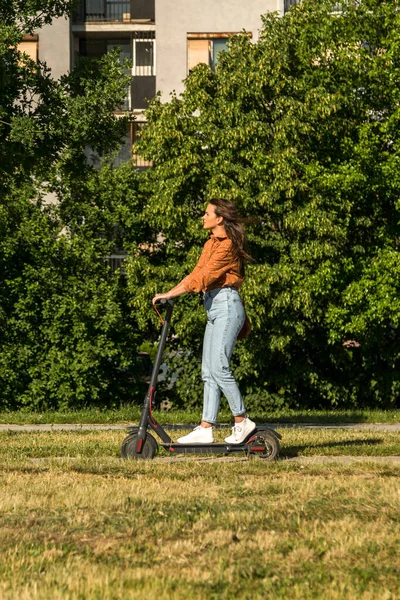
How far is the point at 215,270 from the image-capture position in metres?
8.25

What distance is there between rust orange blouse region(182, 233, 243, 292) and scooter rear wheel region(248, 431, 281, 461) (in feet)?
3.82

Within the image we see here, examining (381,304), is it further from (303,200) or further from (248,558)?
(248,558)

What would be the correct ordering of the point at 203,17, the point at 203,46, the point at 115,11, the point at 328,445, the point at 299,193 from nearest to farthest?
the point at 328,445, the point at 299,193, the point at 203,17, the point at 203,46, the point at 115,11

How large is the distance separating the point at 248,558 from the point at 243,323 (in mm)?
3826

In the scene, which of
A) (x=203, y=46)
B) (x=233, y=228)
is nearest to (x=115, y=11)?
(x=203, y=46)

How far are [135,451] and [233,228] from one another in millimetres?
1870

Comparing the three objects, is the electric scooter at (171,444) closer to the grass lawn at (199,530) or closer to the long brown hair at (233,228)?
the grass lawn at (199,530)

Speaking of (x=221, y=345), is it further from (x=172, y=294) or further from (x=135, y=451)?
(x=135, y=451)

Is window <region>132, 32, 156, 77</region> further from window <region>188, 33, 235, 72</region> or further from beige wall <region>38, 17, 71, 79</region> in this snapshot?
beige wall <region>38, 17, 71, 79</region>

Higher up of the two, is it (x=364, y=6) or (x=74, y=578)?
(x=364, y=6)

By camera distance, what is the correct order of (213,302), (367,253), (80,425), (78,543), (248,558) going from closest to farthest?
(248,558)
(78,543)
(213,302)
(80,425)
(367,253)

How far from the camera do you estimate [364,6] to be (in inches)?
987

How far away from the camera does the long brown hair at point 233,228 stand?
27.5 ft

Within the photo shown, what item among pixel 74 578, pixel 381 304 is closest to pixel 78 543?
pixel 74 578
